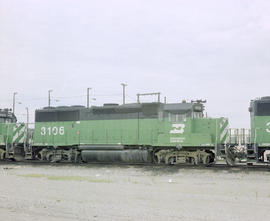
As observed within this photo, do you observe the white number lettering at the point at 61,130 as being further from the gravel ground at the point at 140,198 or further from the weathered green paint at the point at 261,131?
the weathered green paint at the point at 261,131

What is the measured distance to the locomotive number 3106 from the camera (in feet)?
60.0

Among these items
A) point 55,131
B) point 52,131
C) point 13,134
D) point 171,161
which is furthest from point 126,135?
point 13,134

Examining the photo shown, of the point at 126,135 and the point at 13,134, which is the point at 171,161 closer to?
the point at 126,135

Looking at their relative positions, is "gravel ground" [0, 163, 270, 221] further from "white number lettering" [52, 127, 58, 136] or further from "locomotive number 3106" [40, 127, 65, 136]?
"white number lettering" [52, 127, 58, 136]

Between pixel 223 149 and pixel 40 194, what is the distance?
8729mm

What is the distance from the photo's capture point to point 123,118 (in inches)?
662

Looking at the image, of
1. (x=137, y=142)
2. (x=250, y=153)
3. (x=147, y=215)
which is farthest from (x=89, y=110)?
(x=147, y=215)

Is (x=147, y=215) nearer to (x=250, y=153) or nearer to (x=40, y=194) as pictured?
(x=40, y=194)

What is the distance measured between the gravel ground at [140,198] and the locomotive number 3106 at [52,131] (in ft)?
22.5

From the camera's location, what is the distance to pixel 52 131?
1856 cm

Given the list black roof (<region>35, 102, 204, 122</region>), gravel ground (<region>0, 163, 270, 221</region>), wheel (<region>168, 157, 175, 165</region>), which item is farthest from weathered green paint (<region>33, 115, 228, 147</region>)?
gravel ground (<region>0, 163, 270, 221</region>)

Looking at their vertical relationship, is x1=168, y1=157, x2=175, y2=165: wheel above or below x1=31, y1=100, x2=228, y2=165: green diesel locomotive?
below

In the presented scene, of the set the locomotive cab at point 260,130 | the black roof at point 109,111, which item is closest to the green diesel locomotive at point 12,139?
the black roof at point 109,111

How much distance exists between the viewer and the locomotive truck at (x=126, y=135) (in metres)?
15.2
